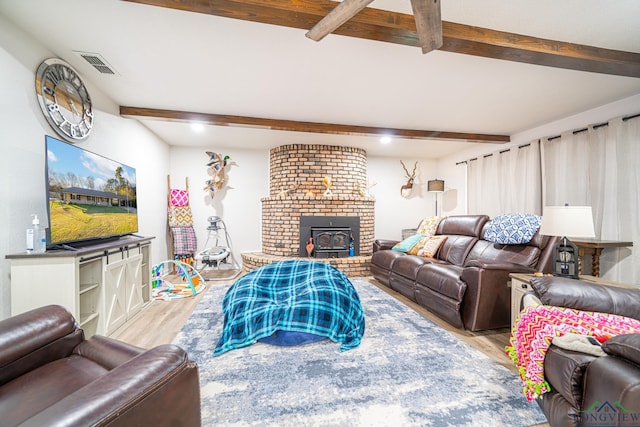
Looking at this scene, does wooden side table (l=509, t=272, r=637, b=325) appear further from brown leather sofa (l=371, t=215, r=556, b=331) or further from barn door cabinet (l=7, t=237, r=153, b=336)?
barn door cabinet (l=7, t=237, r=153, b=336)

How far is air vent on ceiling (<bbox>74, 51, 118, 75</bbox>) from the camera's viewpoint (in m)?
2.04

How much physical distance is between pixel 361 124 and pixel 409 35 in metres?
1.96

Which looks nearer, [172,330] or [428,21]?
[428,21]

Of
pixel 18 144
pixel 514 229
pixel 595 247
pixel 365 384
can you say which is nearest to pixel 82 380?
pixel 365 384

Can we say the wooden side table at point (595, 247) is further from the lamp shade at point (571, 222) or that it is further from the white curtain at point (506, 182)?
the lamp shade at point (571, 222)

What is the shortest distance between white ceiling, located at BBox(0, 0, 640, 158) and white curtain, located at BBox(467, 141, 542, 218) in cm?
53

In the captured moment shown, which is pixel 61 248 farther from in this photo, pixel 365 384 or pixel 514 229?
pixel 514 229

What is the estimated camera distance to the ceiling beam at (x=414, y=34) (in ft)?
4.84

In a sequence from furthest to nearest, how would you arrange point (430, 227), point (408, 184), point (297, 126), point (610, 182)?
point (408, 184)
point (430, 227)
point (297, 126)
point (610, 182)

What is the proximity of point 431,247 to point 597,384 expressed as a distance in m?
2.70

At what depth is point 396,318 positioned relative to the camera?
8.25 feet

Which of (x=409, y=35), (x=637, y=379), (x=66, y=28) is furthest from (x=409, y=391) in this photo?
(x=66, y=28)

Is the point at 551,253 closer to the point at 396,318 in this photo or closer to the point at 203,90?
the point at 396,318

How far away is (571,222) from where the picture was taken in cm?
185
